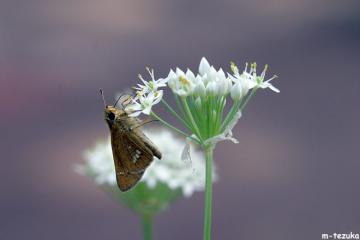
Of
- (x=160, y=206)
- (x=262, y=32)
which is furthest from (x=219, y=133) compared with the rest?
(x=262, y=32)

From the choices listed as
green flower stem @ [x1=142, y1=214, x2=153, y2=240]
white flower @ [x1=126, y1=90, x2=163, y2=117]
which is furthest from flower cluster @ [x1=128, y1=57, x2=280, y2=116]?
green flower stem @ [x1=142, y1=214, x2=153, y2=240]

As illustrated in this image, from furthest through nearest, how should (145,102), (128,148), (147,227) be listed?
(147,227) < (128,148) < (145,102)

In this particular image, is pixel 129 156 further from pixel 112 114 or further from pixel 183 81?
pixel 183 81

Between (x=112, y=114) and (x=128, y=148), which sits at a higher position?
(x=112, y=114)

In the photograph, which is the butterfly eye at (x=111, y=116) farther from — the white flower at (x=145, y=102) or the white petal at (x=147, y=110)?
the white petal at (x=147, y=110)

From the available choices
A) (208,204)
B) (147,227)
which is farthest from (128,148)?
(147,227)

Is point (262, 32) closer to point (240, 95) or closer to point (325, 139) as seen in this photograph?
point (325, 139)
